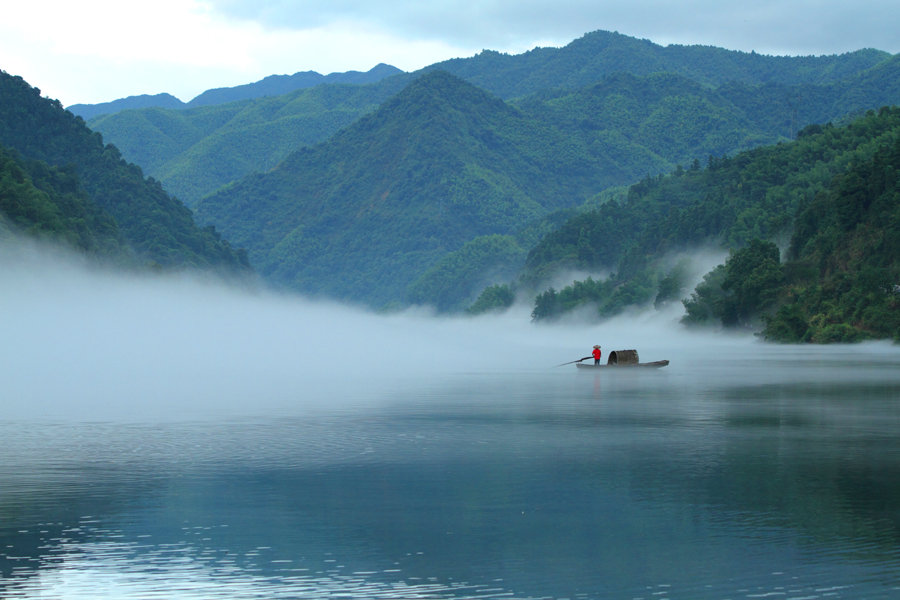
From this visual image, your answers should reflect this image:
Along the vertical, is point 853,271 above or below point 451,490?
above

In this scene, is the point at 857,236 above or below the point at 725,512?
above

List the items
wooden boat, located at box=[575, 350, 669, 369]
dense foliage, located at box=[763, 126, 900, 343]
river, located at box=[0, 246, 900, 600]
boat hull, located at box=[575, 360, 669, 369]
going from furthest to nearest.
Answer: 1. dense foliage, located at box=[763, 126, 900, 343]
2. wooden boat, located at box=[575, 350, 669, 369]
3. boat hull, located at box=[575, 360, 669, 369]
4. river, located at box=[0, 246, 900, 600]

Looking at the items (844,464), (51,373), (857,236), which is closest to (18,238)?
(51,373)

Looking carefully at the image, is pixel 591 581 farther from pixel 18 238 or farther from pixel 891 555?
pixel 18 238

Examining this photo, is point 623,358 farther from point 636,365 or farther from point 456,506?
point 456,506

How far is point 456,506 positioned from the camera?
90.5 feet

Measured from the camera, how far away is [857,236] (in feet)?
479

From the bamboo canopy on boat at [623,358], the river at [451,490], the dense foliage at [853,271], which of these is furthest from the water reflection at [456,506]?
the dense foliage at [853,271]

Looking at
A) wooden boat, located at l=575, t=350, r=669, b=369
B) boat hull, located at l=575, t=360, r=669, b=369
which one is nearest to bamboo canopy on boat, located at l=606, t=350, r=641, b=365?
wooden boat, located at l=575, t=350, r=669, b=369

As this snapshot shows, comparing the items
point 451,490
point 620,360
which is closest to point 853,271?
point 620,360

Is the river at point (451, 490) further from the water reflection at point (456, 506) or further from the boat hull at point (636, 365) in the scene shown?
the boat hull at point (636, 365)

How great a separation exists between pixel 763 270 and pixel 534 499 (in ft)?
438

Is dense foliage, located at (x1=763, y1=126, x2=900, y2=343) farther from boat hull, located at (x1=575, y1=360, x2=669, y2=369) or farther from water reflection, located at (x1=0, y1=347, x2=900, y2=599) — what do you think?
water reflection, located at (x1=0, y1=347, x2=900, y2=599)

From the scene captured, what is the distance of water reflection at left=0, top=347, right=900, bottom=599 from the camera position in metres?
21.2
